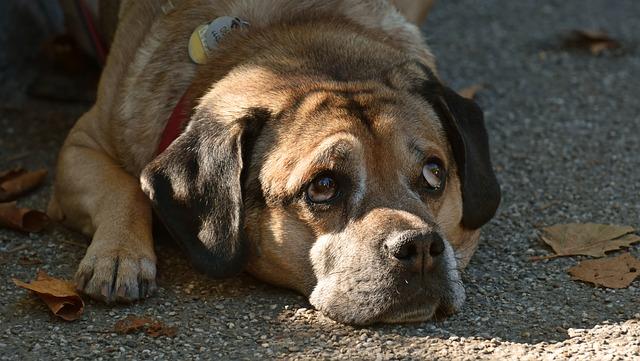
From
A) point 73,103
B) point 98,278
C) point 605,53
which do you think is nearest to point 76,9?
point 73,103

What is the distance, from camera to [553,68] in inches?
313

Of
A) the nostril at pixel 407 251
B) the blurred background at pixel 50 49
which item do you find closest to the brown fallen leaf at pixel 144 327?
the nostril at pixel 407 251

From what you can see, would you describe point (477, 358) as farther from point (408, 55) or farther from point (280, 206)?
point (408, 55)

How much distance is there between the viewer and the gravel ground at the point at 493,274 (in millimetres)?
4156

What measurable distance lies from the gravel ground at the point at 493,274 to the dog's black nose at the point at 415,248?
0.30 m

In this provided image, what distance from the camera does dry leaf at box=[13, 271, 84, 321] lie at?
14.5 ft

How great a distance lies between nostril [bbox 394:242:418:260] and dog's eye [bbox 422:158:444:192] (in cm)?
48

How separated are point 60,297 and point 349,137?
1308mm

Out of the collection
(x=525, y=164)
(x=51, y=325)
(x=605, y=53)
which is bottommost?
(x=605, y=53)

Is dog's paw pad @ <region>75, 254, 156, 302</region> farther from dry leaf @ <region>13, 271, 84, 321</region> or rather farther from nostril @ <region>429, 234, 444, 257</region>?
nostril @ <region>429, 234, 444, 257</region>

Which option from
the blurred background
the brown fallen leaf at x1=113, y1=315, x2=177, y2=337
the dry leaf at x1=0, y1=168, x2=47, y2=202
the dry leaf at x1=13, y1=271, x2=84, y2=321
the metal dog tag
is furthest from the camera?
the blurred background

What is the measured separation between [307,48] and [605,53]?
3.98 metres

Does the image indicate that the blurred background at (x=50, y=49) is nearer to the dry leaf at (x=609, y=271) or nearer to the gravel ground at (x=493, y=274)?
the gravel ground at (x=493, y=274)

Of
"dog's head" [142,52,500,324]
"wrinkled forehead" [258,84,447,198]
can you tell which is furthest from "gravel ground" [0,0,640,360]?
"wrinkled forehead" [258,84,447,198]
